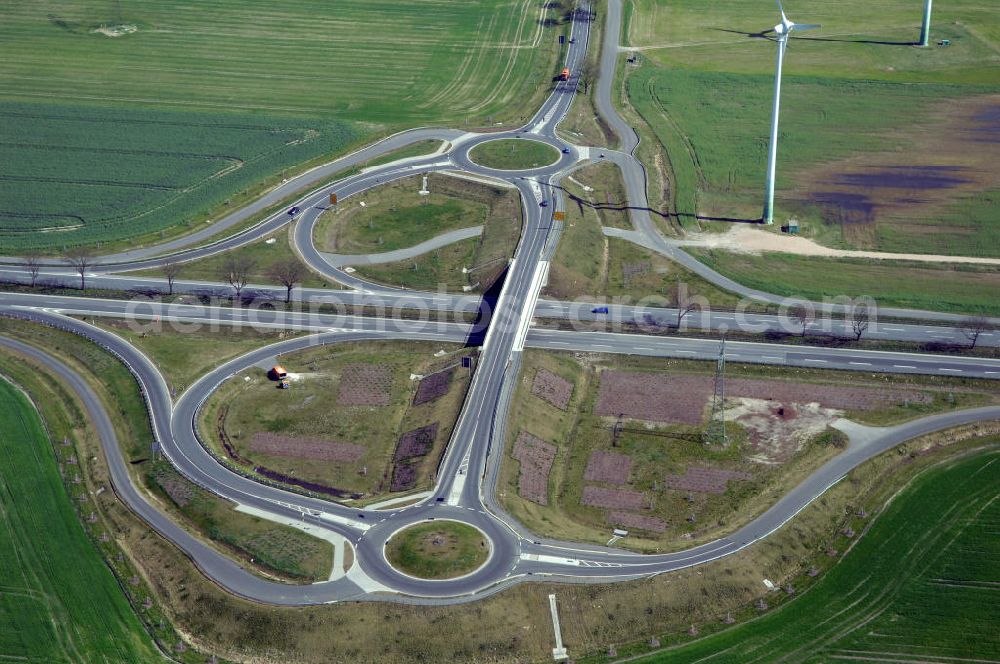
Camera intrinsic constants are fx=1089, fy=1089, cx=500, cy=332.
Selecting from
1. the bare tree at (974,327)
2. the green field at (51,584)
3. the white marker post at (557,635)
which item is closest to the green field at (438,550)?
the white marker post at (557,635)

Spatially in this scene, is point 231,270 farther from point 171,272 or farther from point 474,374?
point 474,374

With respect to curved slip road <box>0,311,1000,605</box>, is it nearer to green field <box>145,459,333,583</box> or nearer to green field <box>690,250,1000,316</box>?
green field <box>145,459,333,583</box>

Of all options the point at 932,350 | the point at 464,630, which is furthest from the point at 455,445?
the point at 932,350

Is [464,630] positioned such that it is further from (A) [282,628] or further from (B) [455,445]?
(B) [455,445]

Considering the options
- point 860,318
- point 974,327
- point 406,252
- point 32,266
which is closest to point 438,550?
point 406,252

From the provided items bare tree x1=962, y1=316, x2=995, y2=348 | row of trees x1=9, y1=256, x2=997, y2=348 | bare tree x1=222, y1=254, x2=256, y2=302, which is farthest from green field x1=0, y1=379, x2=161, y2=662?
bare tree x1=962, y1=316, x2=995, y2=348

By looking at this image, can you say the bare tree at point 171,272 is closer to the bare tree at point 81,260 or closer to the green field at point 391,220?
the bare tree at point 81,260
